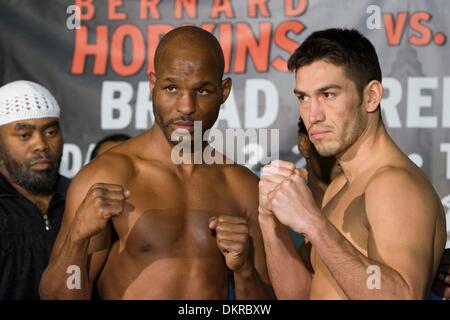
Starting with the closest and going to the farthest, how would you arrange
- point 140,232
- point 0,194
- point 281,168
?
point 281,168, point 140,232, point 0,194

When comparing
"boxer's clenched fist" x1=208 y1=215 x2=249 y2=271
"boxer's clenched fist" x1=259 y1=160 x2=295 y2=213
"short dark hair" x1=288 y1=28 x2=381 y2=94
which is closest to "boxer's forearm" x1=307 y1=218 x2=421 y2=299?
"boxer's clenched fist" x1=259 y1=160 x2=295 y2=213

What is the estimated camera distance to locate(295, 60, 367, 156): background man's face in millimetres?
1785

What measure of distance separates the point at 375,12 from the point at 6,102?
1.39 m

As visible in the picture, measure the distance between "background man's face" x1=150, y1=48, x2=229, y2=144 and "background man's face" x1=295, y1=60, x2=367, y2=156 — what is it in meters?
0.29

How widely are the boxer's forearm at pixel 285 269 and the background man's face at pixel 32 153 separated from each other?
88 centimetres

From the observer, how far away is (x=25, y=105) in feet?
8.26

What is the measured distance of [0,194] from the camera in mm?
2408

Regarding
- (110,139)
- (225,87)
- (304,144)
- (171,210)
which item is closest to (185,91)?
(225,87)

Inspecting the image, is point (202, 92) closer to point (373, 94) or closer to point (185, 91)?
point (185, 91)

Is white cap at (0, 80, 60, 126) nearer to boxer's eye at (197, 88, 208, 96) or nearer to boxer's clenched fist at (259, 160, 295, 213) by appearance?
boxer's eye at (197, 88, 208, 96)

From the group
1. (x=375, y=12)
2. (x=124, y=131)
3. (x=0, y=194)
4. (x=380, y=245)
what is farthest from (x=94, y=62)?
(x=380, y=245)
